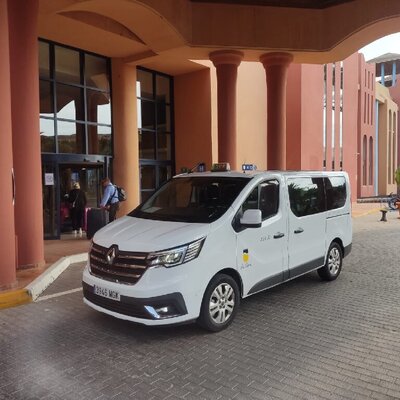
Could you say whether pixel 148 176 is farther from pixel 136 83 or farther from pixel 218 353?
pixel 218 353

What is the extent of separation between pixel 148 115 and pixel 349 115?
18.8m

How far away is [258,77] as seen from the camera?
19250mm

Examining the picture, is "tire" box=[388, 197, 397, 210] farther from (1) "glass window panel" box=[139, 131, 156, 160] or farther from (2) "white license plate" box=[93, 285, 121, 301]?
(2) "white license plate" box=[93, 285, 121, 301]

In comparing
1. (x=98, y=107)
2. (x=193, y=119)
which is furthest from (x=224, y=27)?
(x=98, y=107)

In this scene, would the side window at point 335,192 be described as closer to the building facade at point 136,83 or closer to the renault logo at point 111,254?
the renault logo at point 111,254

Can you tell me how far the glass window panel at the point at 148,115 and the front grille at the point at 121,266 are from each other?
11.2 metres

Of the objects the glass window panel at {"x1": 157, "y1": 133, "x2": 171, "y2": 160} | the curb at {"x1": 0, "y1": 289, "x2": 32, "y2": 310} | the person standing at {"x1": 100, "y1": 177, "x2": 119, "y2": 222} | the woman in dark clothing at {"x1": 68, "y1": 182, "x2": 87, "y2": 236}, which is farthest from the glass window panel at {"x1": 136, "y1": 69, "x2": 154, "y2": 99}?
the curb at {"x1": 0, "y1": 289, "x2": 32, "y2": 310}

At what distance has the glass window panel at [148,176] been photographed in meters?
15.8

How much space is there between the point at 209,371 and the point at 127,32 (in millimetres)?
10377

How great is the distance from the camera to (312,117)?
23.7 meters

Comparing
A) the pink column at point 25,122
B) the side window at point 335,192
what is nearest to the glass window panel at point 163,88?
the pink column at point 25,122

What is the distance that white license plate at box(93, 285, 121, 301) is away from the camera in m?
4.75

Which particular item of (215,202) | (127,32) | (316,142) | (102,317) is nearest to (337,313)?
(215,202)

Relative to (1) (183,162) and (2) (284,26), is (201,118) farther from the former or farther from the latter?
(2) (284,26)
